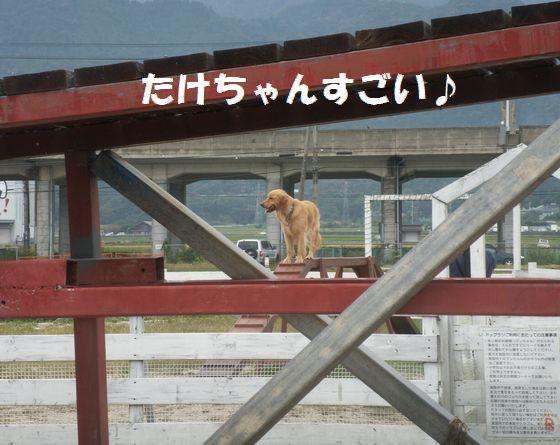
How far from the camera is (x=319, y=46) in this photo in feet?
13.3

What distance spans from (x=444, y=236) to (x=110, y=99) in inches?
60.1

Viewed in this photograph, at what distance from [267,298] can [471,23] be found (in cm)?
145

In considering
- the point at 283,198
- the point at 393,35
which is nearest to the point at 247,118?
the point at 393,35

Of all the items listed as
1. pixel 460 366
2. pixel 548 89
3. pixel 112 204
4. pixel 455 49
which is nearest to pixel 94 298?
pixel 455 49

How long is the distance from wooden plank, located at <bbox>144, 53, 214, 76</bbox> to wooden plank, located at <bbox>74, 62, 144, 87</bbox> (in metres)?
0.05

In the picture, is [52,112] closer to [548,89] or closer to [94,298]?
[94,298]

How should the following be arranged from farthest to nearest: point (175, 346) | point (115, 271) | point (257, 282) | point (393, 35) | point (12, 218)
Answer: point (12, 218)
point (175, 346)
point (115, 271)
point (257, 282)
point (393, 35)

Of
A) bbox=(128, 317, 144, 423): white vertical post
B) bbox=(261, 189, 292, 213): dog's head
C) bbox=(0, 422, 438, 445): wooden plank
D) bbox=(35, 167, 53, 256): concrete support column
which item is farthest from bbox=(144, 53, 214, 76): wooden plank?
bbox=(35, 167, 53, 256): concrete support column

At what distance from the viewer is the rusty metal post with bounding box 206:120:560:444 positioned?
3.84m

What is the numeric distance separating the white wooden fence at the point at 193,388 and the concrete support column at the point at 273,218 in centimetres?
5057

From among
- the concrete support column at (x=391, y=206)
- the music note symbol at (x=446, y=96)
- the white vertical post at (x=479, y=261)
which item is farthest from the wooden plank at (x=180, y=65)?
the concrete support column at (x=391, y=206)

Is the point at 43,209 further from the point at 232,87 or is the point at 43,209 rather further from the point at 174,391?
the point at 232,87

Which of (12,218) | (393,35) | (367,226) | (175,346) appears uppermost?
(393,35)

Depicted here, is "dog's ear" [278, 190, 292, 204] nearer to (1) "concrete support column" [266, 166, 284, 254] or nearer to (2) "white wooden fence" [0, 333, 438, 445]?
(2) "white wooden fence" [0, 333, 438, 445]
